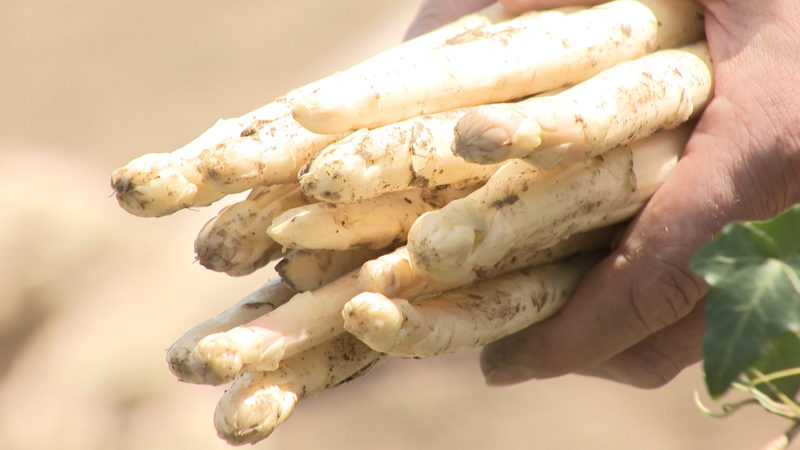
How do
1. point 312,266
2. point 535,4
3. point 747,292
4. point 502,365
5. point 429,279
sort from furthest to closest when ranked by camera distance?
point 502,365 → point 535,4 → point 312,266 → point 429,279 → point 747,292

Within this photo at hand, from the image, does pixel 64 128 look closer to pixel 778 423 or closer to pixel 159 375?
pixel 159 375

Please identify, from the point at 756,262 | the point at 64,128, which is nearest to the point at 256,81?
the point at 64,128

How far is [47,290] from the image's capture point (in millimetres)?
3215

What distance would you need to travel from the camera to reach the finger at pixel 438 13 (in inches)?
78.6

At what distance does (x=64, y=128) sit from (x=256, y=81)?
1142 millimetres

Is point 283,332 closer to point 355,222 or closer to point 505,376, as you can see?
point 355,222

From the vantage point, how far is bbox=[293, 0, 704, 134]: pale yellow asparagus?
43.6 inches

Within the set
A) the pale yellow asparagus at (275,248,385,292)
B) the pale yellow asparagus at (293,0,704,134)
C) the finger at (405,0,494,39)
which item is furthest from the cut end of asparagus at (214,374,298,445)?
the finger at (405,0,494,39)

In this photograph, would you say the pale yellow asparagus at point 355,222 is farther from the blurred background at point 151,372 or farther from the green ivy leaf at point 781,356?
the blurred background at point 151,372

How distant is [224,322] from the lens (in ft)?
3.95

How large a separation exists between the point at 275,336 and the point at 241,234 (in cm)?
17

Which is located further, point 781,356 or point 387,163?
point 387,163

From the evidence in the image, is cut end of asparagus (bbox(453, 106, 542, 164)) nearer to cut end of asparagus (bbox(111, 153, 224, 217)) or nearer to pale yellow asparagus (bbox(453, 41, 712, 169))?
pale yellow asparagus (bbox(453, 41, 712, 169))

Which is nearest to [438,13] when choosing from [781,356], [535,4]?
[535,4]
